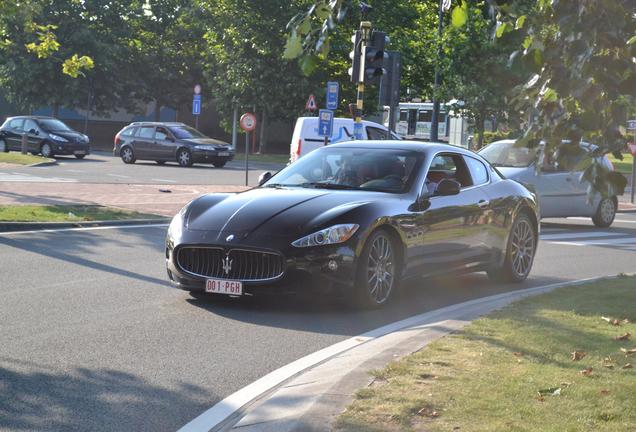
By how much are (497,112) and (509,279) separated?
33838 mm

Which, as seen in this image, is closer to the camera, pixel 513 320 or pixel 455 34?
pixel 513 320

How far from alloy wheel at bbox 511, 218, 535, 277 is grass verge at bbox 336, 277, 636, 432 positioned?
2.82 metres

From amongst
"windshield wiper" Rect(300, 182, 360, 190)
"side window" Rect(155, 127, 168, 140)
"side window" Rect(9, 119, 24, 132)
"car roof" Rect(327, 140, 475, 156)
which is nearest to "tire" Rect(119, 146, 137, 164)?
"side window" Rect(155, 127, 168, 140)

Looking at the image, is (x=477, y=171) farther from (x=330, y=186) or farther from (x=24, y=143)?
(x=24, y=143)

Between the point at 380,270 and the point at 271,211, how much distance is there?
1.12m

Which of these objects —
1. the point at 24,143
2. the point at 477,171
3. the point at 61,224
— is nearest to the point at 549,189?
the point at 477,171

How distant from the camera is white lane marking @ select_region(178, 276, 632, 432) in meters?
5.93

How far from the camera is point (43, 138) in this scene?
134ft

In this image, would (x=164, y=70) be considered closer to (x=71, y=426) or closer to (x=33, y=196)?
(x=33, y=196)

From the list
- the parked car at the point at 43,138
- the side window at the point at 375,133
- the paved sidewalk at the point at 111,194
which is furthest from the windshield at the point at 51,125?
the paved sidewalk at the point at 111,194

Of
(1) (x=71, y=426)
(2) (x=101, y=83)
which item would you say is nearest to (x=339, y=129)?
(1) (x=71, y=426)

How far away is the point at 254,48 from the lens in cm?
5106

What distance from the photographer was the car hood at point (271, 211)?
9.47 meters

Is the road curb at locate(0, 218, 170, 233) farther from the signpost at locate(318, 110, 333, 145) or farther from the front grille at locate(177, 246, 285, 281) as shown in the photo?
the signpost at locate(318, 110, 333, 145)
